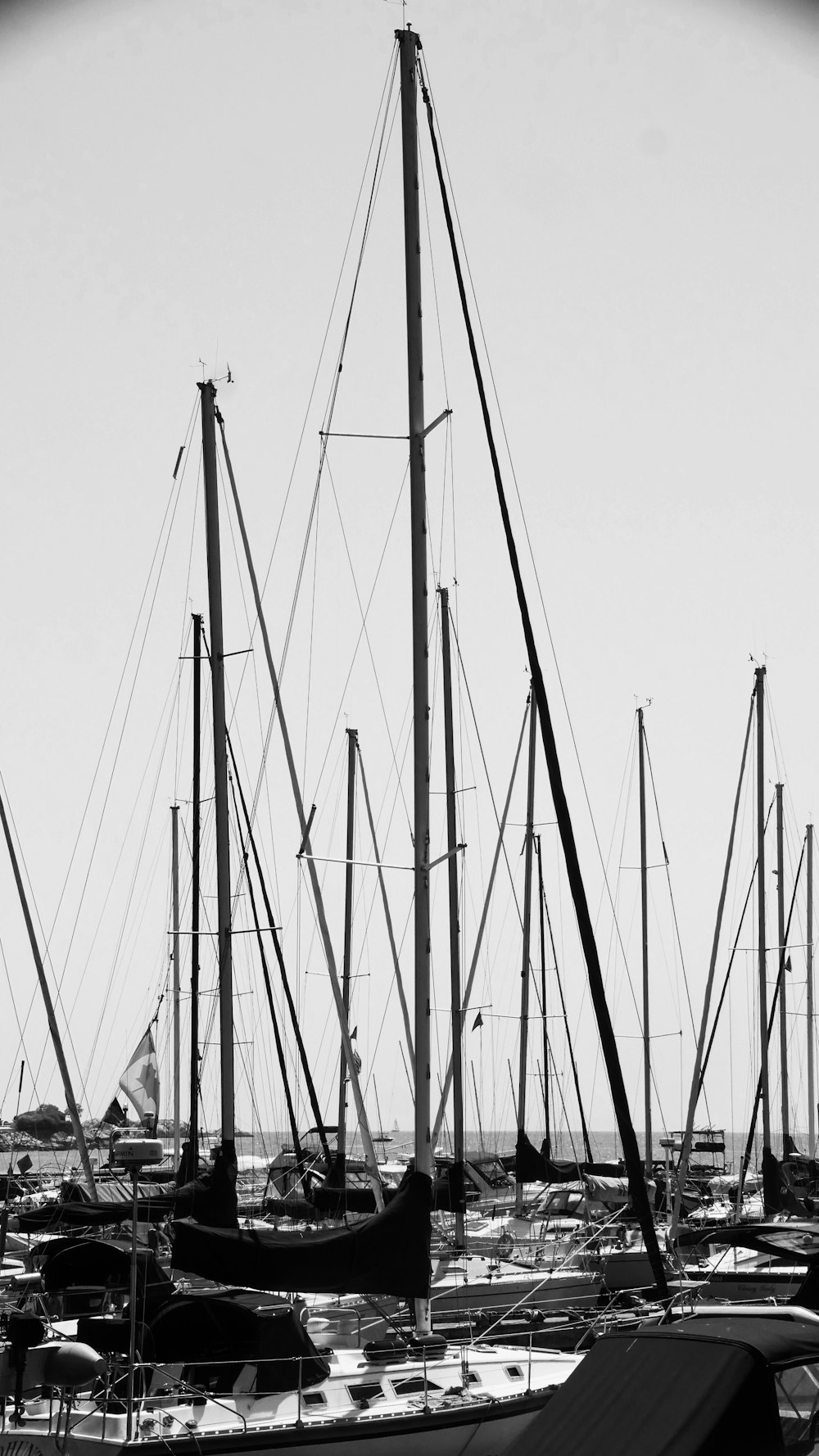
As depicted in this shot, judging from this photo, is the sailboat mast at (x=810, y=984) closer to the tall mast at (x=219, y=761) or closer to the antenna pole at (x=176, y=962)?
the antenna pole at (x=176, y=962)

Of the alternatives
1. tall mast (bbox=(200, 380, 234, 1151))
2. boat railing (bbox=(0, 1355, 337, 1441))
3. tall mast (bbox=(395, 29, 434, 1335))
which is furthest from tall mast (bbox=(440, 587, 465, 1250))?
boat railing (bbox=(0, 1355, 337, 1441))

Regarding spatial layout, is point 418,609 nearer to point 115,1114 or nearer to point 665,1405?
point 665,1405

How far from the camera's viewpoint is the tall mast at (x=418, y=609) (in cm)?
1583

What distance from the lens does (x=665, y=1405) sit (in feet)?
31.3

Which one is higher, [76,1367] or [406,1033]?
[406,1033]

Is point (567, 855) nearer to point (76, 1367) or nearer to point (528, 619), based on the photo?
point (528, 619)

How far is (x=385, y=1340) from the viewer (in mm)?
15383

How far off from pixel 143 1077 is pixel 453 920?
753 inches

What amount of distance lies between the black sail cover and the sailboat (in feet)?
0.05

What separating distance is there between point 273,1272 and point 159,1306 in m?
1.53

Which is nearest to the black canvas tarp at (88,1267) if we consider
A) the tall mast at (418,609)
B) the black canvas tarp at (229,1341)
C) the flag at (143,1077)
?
the black canvas tarp at (229,1341)

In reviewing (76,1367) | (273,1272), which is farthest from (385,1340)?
(76,1367)

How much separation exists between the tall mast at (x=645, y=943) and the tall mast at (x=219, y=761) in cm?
1781

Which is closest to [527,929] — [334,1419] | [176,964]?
[176,964]
